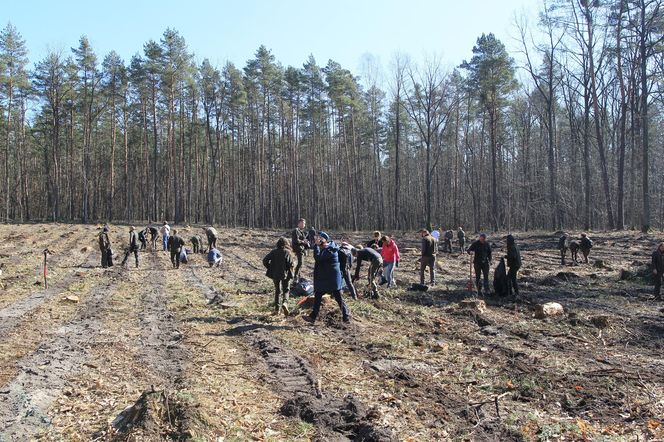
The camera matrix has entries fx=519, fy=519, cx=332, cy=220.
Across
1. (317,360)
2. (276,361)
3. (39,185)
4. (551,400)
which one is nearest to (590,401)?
(551,400)

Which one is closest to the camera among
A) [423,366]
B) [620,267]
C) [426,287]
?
[423,366]

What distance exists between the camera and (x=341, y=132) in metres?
56.4

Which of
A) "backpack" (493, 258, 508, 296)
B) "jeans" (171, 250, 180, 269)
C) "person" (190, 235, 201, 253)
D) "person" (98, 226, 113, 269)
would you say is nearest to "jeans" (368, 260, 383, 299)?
"backpack" (493, 258, 508, 296)

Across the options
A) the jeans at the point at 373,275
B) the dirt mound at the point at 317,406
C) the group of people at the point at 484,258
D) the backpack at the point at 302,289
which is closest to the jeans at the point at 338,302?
the dirt mound at the point at 317,406

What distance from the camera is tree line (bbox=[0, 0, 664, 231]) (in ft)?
124

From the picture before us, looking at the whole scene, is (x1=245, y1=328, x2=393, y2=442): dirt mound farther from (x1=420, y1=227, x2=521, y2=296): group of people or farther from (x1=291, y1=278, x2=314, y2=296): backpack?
(x1=420, y1=227, x2=521, y2=296): group of people

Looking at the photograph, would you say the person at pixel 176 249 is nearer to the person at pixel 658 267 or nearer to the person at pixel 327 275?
the person at pixel 327 275

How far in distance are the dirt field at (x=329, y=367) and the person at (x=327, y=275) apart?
1.12 ft

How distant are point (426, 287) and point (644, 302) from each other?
17.4 ft

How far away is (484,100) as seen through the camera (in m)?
41.5

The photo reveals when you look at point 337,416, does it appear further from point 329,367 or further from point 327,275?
point 327,275

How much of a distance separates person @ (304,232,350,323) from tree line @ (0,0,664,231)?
2471cm

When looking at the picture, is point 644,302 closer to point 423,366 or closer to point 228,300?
point 423,366

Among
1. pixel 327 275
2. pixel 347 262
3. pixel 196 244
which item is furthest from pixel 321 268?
pixel 196 244
